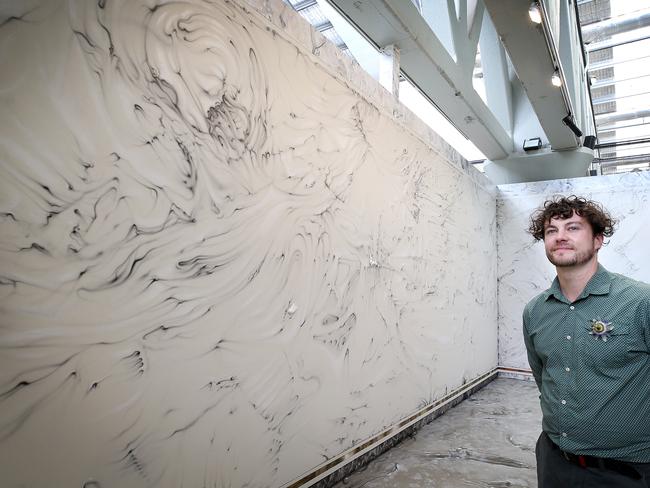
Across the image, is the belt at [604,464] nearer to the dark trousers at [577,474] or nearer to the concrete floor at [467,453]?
the dark trousers at [577,474]

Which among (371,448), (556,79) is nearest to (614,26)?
→ (556,79)

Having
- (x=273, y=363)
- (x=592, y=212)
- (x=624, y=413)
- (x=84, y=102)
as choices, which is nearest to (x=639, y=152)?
(x=592, y=212)

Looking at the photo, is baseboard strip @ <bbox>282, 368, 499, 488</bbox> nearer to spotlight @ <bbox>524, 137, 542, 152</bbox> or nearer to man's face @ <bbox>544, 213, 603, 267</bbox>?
man's face @ <bbox>544, 213, 603, 267</bbox>

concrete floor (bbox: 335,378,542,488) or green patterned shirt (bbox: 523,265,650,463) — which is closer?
green patterned shirt (bbox: 523,265,650,463)

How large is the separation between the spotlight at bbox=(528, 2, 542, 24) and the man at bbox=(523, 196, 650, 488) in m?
1.19

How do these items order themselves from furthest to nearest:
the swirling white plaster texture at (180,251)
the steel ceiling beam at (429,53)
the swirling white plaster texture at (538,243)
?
the swirling white plaster texture at (538,243)
the steel ceiling beam at (429,53)
the swirling white plaster texture at (180,251)

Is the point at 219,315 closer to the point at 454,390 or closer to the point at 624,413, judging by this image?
the point at 624,413

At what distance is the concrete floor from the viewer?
195cm

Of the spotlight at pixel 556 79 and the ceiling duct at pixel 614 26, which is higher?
the ceiling duct at pixel 614 26

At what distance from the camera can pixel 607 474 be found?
1088 mm

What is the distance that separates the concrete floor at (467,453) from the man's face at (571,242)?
1.33 m

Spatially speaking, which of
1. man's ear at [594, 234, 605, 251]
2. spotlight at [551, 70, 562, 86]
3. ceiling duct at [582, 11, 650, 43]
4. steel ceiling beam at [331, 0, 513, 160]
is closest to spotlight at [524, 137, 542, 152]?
steel ceiling beam at [331, 0, 513, 160]

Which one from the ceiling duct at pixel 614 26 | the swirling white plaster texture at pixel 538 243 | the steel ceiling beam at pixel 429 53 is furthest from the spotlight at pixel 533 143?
the ceiling duct at pixel 614 26

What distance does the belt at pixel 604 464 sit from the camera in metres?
1.07
